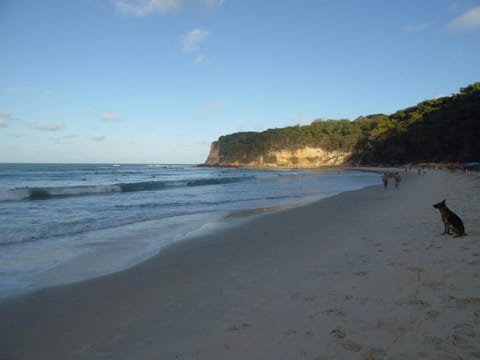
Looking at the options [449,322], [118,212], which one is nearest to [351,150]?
[118,212]

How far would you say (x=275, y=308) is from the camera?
3.38 meters

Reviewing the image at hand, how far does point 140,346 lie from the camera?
2818 millimetres

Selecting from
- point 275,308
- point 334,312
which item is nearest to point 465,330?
point 334,312

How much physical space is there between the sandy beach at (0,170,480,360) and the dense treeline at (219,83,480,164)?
59633 mm

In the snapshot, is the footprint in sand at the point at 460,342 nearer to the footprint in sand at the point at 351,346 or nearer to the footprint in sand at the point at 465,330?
the footprint in sand at the point at 465,330

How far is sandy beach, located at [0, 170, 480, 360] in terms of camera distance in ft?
8.54

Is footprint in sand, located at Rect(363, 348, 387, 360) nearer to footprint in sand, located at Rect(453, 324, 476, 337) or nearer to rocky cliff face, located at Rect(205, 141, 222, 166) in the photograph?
footprint in sand, located at Rect(453, 324, 476, 337)

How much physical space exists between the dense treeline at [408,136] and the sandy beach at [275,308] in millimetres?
59633

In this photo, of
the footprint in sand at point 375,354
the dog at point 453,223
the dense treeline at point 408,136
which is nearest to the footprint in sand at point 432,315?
the footprint in sand at point 375,354

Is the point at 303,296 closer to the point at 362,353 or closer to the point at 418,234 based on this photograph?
the point at 362,353

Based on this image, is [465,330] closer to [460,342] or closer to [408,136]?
[460,342]

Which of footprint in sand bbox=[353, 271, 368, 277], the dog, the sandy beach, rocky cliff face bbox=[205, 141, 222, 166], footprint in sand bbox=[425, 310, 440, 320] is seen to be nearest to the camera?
the sandy beach

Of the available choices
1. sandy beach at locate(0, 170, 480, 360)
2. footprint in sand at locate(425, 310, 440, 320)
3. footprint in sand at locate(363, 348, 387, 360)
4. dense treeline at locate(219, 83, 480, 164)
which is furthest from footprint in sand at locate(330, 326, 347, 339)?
dense treeline at locate(219, 83, 480, 164)

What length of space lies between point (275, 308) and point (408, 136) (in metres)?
81.6
